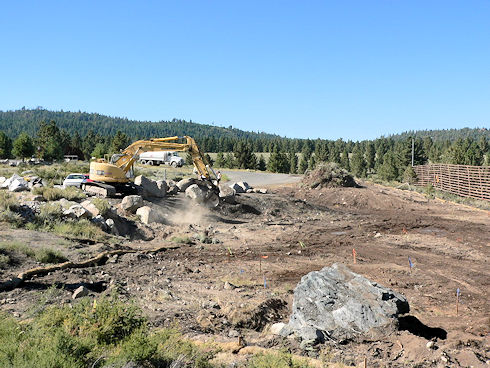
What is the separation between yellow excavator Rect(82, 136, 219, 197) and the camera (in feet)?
71.9

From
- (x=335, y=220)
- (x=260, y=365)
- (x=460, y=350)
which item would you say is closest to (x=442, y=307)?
(x=460, y=350)

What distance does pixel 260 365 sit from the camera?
19.2 feet

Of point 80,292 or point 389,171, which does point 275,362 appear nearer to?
point 80,292

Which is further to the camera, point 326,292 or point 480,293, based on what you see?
point 480,293

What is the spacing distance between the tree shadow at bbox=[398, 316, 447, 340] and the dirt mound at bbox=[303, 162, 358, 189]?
91.3ft

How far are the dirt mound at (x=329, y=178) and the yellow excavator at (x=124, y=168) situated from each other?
14.9 metres

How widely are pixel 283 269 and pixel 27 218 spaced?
9899 mm

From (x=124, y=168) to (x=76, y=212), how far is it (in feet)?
19.3

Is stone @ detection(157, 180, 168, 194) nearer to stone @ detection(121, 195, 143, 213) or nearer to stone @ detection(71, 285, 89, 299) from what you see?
stone @ detection(121, 195, 143, 213)

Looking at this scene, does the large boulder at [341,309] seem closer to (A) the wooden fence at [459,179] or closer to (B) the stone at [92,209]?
(B) the stone at [92,209]

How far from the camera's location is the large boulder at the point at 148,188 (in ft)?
79.0

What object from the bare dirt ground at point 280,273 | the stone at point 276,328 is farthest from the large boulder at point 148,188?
the stone at point 276,328

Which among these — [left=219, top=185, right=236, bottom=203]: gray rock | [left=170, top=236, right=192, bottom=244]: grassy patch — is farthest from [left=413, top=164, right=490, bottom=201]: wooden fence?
[left=170, top=236, right=192, bottom=244]: grassy patch

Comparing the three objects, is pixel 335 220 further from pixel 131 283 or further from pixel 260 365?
pixel 260 365
